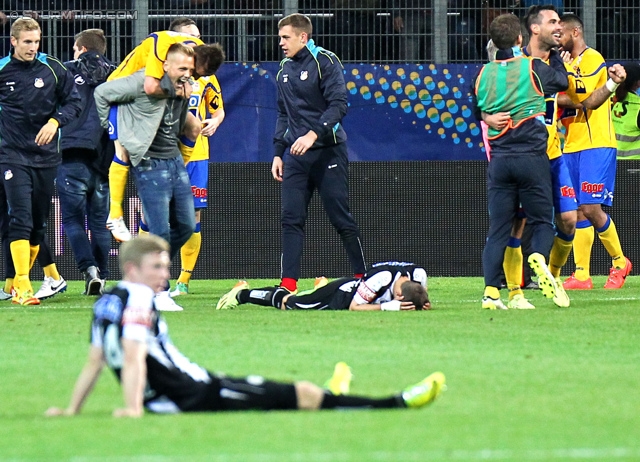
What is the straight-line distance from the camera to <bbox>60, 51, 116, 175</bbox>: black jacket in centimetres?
1248

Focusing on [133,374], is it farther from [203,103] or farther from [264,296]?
[203,103]

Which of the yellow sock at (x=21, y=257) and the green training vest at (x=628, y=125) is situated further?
the green training vest at (x=628, y=125)

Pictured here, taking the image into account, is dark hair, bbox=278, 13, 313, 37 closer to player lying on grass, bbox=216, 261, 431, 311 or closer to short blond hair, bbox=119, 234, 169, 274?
player lying on grass, bbox=216, 261, 431, 311

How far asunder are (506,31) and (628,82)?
4742 mm

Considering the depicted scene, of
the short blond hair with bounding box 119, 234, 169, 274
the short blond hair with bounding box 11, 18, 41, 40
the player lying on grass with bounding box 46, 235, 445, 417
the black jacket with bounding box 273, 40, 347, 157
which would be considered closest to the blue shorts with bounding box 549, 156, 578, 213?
the black jacket with bounding box 273, 40, 347, 157

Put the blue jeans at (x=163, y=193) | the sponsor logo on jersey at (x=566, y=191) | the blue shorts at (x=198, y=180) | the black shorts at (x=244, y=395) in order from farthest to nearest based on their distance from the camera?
the blue shorts at (x=198, y=180) → the sponsor logo on jersey at (x=566, y=191) → the blue jeans at (x=163, y=193) → the black shorts at (x=244, y=395)

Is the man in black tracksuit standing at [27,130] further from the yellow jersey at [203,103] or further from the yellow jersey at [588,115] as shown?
the yellow jersey at [588,115]

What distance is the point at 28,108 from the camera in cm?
1126

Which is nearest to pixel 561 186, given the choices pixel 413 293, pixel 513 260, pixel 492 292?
pixel 513 260

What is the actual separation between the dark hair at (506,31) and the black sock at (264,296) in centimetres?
264

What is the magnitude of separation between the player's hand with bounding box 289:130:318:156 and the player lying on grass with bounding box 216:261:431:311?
1.12 metres

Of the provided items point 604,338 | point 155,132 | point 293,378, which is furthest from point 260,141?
point 293,378

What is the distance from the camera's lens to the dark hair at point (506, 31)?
989 centimetres

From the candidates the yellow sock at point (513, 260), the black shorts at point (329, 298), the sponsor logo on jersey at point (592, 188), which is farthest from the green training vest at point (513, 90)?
the sponsor logo on jersey at point (592, 188)
